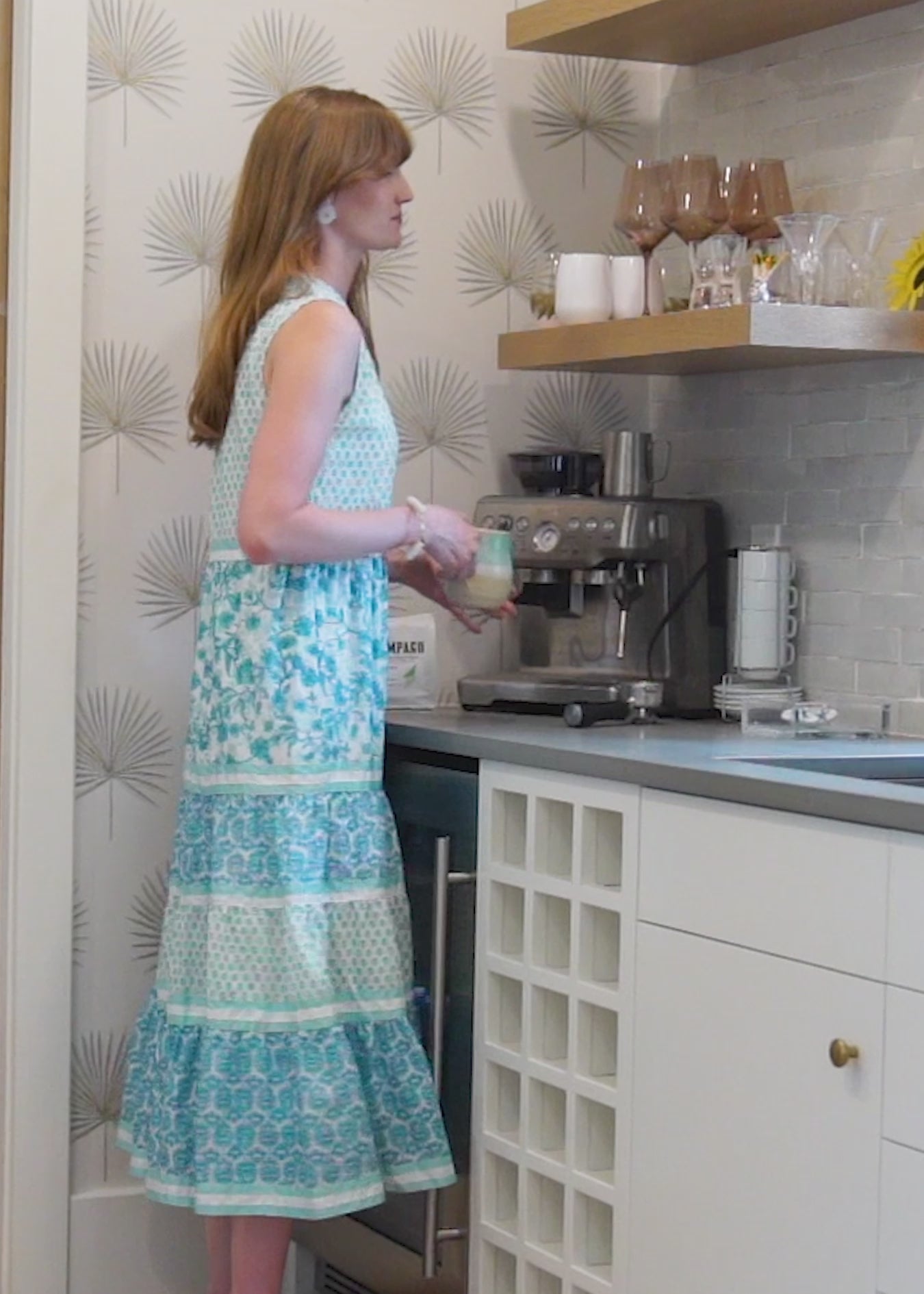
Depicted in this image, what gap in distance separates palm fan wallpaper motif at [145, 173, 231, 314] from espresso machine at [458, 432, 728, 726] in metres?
0.54

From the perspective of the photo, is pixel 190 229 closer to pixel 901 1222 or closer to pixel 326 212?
pixel 326 212

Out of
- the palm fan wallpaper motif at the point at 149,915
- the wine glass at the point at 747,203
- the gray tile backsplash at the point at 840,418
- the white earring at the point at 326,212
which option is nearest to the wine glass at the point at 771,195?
the wine glass at the point at 747,203

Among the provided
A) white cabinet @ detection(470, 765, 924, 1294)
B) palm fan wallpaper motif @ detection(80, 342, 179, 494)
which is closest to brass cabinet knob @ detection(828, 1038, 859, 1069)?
white cabinet @ detection(470, 765, 924, 1294)

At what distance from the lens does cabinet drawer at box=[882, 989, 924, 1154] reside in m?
1.90

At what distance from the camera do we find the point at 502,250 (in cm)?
324

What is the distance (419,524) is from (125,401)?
0.64 m

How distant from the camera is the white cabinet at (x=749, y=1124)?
6.51ft

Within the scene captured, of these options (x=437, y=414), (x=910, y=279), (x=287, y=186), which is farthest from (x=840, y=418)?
(x=287, y=186)

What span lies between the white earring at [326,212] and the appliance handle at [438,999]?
0.78 metres

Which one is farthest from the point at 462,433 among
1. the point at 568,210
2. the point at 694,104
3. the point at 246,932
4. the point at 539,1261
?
the point at 539,1261

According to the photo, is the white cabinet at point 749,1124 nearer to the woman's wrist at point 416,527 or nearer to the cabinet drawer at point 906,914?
the cabinet drawer at point 906,914

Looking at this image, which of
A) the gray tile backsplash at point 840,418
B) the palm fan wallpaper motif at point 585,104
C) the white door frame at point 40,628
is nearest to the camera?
the gray tile backsplash at point 840,418

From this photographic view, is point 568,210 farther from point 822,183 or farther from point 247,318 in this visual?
point 247,318

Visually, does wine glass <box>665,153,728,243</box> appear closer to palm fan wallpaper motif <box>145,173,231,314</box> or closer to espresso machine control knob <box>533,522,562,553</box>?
espresso machine control knob <box>533,522,562,553</box>
